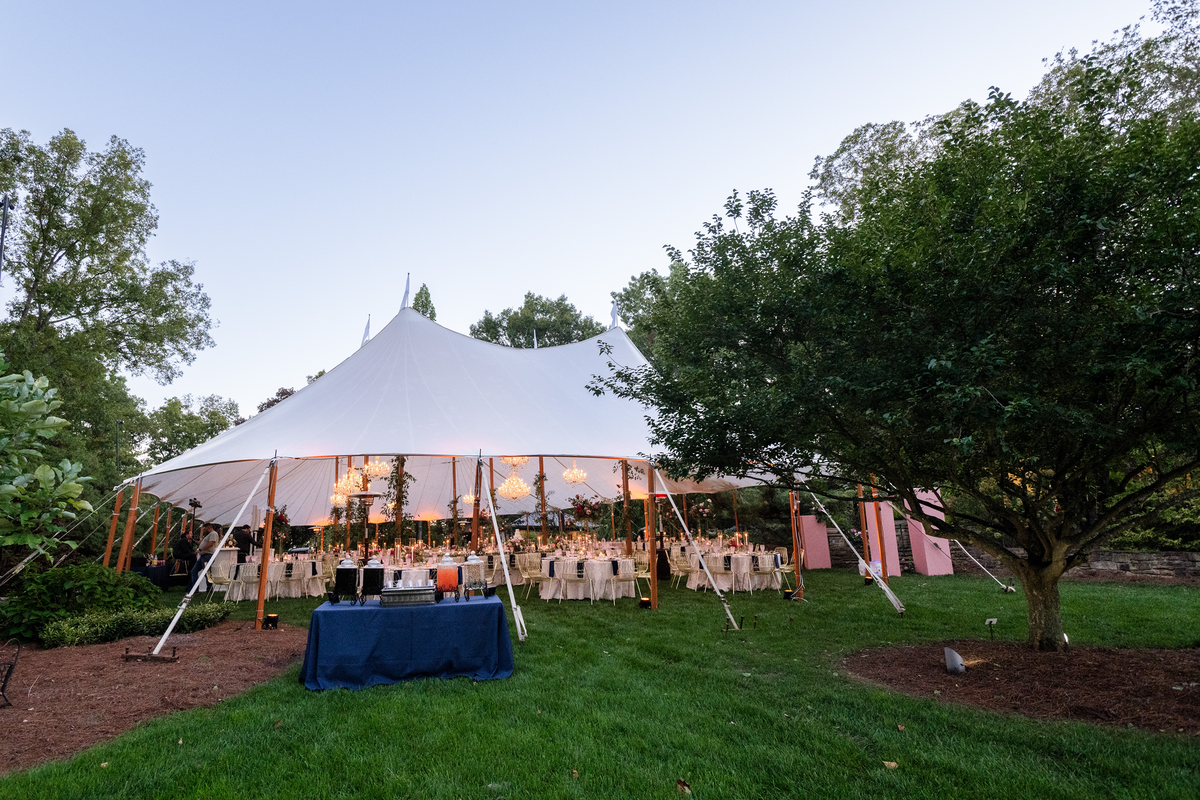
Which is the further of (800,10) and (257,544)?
(257,544)

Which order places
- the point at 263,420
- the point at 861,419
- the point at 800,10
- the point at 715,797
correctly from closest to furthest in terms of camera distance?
the point at 715,797, the point at 861,419, the point at 800,10, the point at 263,420

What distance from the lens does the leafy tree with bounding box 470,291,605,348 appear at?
26.5 meters

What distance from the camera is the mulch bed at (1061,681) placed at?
3.58 m

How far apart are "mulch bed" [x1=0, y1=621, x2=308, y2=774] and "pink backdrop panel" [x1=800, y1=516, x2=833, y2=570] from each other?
430 inches

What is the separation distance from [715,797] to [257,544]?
10234 mm

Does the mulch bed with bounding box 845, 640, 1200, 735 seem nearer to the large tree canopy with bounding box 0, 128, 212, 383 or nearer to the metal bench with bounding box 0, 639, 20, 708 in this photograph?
the metal bench with bounding box 0, 639, 20, 708

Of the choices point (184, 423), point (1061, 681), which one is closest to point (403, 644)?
point (1061, 681)

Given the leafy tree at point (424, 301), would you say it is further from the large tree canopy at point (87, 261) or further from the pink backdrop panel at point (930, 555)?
the pink backdrop panel at point (930, 555)

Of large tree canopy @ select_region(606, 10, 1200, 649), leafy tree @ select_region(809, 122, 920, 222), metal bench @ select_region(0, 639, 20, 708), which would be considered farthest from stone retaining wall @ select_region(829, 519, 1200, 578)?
metal bench @ select_region(0, 639, 20, 708)

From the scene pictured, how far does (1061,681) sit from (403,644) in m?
4.93

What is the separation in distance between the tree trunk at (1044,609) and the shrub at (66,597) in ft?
30.8

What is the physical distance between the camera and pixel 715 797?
273cm

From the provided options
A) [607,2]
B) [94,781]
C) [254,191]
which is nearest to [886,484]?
[94,781]

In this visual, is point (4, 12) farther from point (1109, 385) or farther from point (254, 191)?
point (1109, 385)
